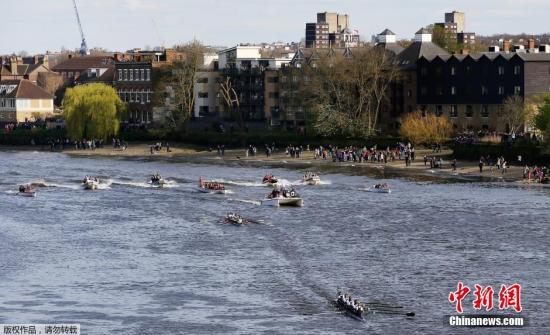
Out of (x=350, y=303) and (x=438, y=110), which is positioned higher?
(x=438, y=110)

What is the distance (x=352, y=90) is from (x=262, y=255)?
82384 millimetres

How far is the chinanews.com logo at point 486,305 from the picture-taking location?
64125 mm

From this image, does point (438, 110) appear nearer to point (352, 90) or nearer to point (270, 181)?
point (352, 90)

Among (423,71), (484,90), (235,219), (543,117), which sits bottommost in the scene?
(235,219)

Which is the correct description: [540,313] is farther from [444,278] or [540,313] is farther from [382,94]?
[382,94]

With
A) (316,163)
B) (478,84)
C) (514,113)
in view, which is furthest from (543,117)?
(316,163)

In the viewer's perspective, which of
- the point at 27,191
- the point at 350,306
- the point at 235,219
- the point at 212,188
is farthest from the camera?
the point at 27,191

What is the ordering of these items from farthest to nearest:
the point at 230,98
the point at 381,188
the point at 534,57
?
the point at 230,98 < the point at 534,57 < the point at 381,188

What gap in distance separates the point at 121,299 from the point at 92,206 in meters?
44.8

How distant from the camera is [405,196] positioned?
11700 centimetres

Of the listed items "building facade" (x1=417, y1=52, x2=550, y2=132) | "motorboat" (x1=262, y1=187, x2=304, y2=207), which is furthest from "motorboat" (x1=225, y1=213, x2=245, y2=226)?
"building facade" (x1=417, y1=52, x2=550, y2=132)

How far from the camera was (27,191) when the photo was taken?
4860 inches

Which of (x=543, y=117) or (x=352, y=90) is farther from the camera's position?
(x=352, y=90)

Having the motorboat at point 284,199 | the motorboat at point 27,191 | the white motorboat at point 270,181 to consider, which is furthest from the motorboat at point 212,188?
the motorboat at point 27,191
